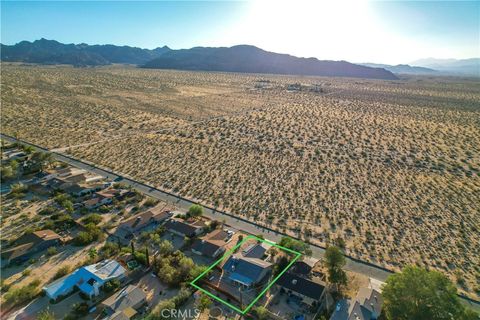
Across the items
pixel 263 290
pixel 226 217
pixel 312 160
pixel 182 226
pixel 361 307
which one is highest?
pixel 312 160

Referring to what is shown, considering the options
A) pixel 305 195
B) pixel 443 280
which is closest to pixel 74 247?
pixel 305 195

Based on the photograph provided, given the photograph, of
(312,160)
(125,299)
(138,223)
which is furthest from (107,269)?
(312,160)

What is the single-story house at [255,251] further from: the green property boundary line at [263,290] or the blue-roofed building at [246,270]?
the green property boundary line at [263,290]

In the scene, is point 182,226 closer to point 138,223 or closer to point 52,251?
point 138,223

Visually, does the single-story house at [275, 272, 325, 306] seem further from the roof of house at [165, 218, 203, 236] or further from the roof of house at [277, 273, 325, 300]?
the roof of house at [165, 218, 203, 236]

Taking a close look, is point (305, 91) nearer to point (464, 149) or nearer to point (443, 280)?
point (464, 149)

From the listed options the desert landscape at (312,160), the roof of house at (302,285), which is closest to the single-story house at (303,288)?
the roof of house at (302,285)
